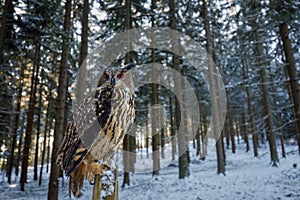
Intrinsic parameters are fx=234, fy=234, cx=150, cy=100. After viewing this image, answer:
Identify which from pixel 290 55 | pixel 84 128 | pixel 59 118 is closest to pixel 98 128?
pixel 84 128

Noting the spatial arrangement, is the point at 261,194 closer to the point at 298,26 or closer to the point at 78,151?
the point at 298,26

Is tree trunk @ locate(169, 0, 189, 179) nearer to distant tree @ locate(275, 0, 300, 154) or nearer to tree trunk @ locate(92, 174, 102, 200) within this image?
distant tree @ locate(275, 0, 300, 154)

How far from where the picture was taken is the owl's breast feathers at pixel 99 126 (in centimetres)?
281

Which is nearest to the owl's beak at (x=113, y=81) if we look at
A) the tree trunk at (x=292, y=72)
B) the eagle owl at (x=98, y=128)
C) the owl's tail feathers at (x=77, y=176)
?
the eagle owl at (x=98, y=128)

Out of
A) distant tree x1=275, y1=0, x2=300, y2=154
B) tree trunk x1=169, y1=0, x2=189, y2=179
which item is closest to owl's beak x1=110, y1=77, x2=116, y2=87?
distant tree x1=275, y1=0, x2=300, y2=154

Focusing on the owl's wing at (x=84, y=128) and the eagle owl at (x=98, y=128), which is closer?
the owl's wing at (x=84, y=128)

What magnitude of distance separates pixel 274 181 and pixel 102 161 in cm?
1049

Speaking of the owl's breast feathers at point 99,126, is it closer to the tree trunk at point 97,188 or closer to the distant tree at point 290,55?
the tree trunk at point 97,188

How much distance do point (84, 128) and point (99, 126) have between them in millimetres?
190

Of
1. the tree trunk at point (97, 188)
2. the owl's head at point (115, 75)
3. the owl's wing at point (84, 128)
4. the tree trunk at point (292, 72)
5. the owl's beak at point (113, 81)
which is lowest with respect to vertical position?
the tree trunk at point (97, 188)

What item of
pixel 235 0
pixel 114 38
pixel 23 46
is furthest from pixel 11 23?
pixel 235 0

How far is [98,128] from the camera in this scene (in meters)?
2.87

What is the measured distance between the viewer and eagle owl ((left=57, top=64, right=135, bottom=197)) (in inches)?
112

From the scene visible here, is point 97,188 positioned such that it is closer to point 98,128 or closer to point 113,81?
point 98,128
